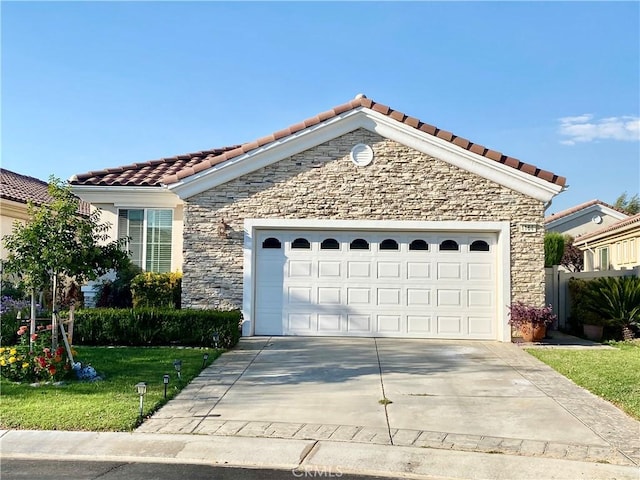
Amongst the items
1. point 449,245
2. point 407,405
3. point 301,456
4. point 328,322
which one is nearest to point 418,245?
point 449,245

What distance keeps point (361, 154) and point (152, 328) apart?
20.1ft

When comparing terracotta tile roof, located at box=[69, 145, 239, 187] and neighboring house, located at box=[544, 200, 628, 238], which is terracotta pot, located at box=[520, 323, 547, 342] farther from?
→ neighboring house, located at box=[544, 200, 628, 238]

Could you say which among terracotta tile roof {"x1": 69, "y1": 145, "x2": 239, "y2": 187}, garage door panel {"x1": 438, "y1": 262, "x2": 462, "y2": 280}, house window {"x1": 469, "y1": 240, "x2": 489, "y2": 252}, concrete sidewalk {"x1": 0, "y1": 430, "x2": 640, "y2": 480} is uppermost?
terracotta tile roof {"x1": 69, "y1": 145, "x2": 239, "y2": 187}

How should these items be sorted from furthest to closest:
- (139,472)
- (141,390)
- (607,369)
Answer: (607,369) < (141,390) < (139,472)

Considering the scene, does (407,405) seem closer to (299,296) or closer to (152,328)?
(299,296)

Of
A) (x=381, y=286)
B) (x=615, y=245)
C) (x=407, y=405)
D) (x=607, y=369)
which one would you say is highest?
(x=615, y=245)

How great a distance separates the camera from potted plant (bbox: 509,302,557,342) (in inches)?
502

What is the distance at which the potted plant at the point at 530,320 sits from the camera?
41.9ft

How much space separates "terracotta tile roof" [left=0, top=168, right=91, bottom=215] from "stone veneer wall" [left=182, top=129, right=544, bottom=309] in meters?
4.96

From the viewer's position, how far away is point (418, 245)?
533 inches

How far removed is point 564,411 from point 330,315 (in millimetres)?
6708

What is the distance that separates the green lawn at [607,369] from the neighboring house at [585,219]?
2221cm

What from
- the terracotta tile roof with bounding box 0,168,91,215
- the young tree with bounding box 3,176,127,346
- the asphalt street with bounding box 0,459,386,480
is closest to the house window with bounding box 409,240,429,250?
the young tree with bounding box 3,176,127,346

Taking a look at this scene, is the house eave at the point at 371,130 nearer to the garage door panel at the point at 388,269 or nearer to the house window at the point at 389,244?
the house window at the point at 389,244
